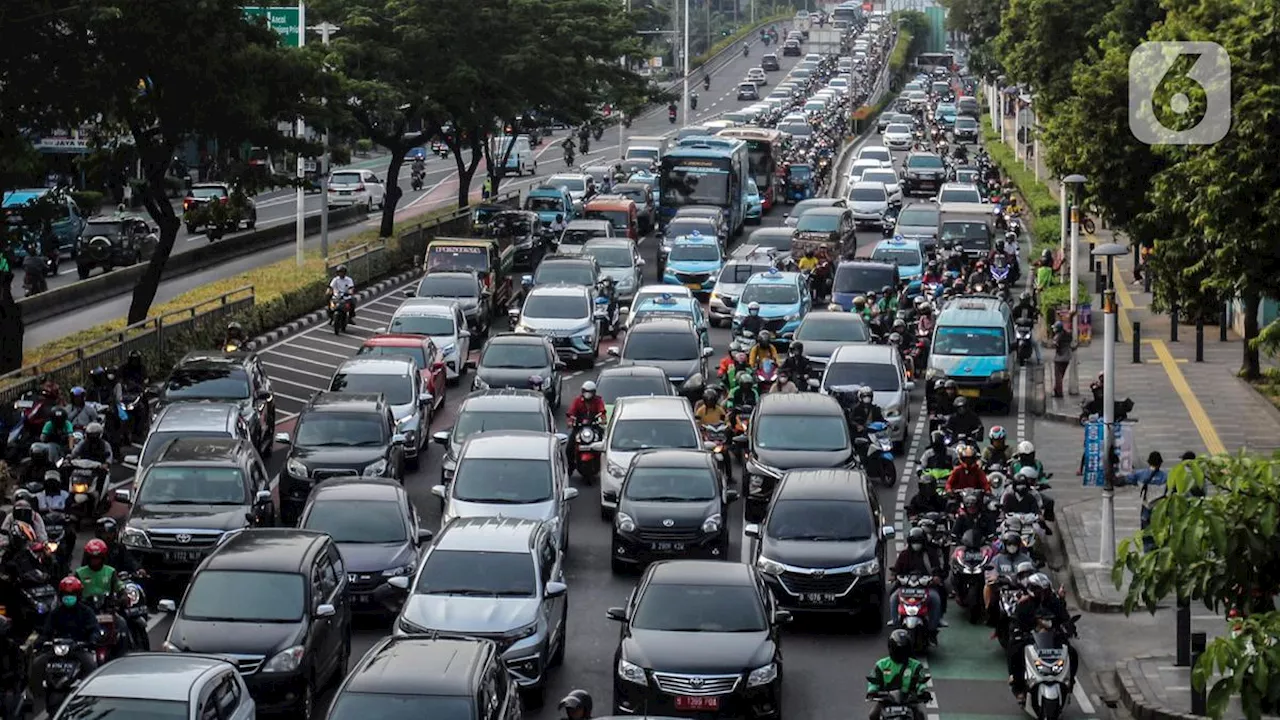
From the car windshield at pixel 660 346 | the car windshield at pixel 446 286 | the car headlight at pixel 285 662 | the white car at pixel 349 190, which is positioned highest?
A: the white car at pixel 349 190

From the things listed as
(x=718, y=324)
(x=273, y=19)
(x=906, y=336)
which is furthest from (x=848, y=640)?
(x=273, y=19)

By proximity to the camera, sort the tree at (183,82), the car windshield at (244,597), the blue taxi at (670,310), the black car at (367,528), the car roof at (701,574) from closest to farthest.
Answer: the car windshield at (244,597)
the car roof at (701,574)
the black car at (367,528)
the tree at (183,82)
the blue taxi at (670,310)

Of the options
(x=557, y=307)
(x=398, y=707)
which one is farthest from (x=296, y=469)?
(x=557, y=307)

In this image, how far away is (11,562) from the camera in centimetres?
1989

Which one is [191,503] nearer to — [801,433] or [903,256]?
[801,433]

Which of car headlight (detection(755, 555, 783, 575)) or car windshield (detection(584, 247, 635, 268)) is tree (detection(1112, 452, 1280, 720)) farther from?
car windshield (detection(584, 247, 635, 268))

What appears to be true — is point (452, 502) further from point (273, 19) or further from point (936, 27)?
point (936, 27)

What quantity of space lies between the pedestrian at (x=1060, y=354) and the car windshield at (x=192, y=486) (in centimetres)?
1673

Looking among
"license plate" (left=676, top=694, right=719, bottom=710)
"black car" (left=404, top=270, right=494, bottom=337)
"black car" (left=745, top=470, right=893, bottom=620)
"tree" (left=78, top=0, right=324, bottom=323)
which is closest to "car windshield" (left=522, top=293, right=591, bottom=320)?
"black car" (left=404, top=270, right=494, bottom=337)

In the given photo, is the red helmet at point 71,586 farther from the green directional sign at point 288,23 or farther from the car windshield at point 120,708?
the green directional sign at point 288,23

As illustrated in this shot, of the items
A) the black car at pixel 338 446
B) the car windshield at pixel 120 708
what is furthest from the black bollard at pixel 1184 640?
the black car at pixel 338 446

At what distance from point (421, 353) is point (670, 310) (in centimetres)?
631

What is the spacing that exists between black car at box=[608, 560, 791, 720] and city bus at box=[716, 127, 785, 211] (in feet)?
166

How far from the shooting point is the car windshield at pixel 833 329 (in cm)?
3634
